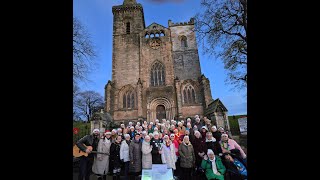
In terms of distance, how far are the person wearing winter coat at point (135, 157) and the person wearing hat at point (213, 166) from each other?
5.68 feet

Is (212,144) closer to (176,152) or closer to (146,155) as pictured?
(176,152)

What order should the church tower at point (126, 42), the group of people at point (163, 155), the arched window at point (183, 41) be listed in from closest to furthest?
the group of people at point (163, 155) → the church tower at point (126, 42) → the arched window at point (183, 41)

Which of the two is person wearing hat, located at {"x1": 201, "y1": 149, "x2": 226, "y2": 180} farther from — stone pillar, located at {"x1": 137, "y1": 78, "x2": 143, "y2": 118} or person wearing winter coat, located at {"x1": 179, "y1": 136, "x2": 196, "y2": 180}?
stone pillar, located at {"x1": 137, "y1": 78, "x2": 143, "y2": 118}

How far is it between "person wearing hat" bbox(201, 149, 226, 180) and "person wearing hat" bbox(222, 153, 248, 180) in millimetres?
219

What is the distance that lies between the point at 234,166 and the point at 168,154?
69.0 inches

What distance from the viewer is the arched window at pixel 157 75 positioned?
20.5 metres

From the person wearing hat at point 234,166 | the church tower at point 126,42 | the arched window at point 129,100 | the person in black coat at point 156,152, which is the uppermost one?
the church tower at point 126,42

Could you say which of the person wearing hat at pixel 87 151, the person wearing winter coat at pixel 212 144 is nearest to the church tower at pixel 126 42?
the person wearing hat at pixel 87 151

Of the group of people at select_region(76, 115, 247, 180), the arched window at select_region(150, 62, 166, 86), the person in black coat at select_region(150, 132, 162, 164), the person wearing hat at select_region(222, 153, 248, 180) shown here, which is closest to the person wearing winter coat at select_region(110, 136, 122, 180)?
the group of people at select_region(76, 115, 247, 180)

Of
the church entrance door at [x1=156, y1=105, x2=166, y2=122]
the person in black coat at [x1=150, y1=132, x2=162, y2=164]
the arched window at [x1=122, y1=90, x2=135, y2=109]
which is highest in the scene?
the arched window at [x1=122, y1=90, x2=135, y2=109]

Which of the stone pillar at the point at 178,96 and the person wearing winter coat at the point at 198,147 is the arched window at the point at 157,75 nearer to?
the stone pillar at the point at 178,96

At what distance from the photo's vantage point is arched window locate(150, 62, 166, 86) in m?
20.5
